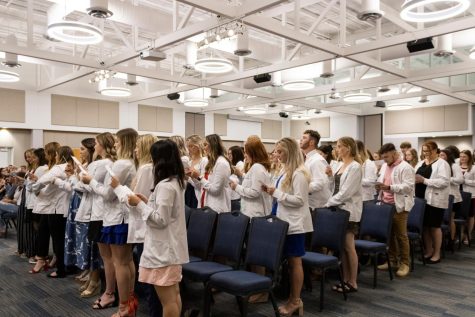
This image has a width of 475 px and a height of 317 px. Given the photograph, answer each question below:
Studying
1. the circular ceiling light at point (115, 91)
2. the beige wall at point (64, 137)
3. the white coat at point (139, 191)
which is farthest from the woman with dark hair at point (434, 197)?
the beige wall at point (64, 137)

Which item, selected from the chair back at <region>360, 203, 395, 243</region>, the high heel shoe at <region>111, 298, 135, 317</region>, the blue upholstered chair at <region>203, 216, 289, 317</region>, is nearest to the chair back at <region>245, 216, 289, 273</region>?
the blue upholstered chair at <region>203, 216, 289, 317</region>

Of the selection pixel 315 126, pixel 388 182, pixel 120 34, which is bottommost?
pixel 388 182

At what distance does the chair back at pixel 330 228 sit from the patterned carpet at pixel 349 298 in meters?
0.52

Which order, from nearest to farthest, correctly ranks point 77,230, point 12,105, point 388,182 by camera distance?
point 77,230
point 388,182
point 12,105

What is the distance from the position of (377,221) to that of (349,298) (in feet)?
3.05

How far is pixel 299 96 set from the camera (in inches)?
395

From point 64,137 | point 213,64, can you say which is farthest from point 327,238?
point 64,137

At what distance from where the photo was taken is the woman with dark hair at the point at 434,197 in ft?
16.2

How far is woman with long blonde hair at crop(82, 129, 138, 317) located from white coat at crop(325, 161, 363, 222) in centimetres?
194

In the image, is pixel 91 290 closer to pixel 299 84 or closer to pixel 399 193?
pixel 399 193

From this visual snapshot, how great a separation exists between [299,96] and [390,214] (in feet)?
20.7

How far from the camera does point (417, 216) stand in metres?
4.75

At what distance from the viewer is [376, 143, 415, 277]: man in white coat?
172 inches

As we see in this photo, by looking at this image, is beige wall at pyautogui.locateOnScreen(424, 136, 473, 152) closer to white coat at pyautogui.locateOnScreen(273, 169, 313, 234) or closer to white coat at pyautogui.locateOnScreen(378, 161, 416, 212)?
white coat at pyautogui.locateOnScreen(378, 161, 416, 212)
